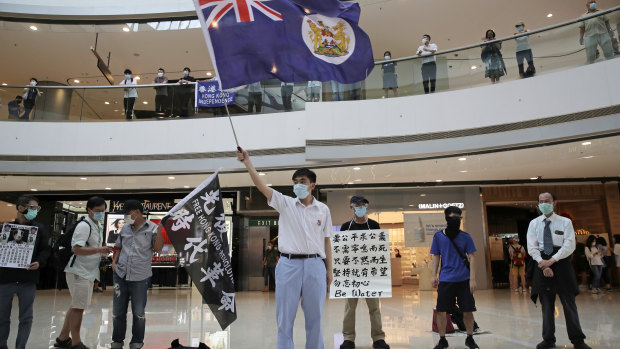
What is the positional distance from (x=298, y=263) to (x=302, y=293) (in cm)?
24

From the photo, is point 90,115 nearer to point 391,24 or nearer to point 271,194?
point 391,24

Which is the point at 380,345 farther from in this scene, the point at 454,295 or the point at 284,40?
the point at 284,40

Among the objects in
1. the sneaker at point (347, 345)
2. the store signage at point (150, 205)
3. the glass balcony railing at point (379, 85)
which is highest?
the glass balcony railing at point (379, 85)

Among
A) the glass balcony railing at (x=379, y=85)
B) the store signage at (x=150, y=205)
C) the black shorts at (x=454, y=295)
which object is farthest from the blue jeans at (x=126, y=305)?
the store signage at (x=150, y=205)

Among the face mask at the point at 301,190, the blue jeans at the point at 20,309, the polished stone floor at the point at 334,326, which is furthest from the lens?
the polished stone floor at the point at 334,326

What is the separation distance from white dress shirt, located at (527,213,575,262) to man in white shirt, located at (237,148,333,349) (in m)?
3.05

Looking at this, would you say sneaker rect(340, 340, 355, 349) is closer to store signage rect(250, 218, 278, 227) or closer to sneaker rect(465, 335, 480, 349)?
sneaker rect(465, 335, 480, 349)

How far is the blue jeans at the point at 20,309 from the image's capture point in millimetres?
4234

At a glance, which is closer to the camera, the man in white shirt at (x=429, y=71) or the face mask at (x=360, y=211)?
the face mask at (x=360, y=211)

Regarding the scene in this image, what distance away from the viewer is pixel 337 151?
1070cm

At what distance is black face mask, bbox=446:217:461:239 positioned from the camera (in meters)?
5.00

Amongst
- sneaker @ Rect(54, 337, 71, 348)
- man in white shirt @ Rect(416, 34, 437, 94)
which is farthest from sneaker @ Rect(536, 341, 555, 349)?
man in white shirt @ Rect(416, 34, 437, 94)

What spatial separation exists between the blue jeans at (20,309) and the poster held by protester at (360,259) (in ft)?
11.2

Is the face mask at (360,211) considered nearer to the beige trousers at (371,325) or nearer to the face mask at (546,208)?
the beige trousers at (371,325)
